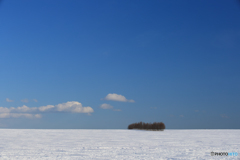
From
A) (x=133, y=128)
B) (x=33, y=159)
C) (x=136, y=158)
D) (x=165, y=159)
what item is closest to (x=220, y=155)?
(x=165, y=159)

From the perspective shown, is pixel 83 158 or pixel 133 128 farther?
pixel 133 128

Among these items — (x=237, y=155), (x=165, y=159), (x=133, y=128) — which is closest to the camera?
(x=165, y=159)

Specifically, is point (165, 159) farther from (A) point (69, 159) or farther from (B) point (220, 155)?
(A) point (69, 159)

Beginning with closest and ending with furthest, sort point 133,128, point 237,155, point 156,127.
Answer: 1. point 237,155
2. point 156,127
3. point 133,128

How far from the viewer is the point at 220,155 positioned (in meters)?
8.55

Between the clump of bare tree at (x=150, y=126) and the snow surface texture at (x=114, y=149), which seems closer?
the snow surface texture at (x=114, y=149)

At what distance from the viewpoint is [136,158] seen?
308 inches

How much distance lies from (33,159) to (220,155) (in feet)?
22.3

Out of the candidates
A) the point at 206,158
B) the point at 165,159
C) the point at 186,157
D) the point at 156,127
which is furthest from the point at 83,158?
the point at 156,127

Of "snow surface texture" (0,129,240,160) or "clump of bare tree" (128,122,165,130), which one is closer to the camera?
"snow surface texture" (0,129,240,160)

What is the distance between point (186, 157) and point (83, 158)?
11.9 feet

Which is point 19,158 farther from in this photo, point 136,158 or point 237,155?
point 237,155

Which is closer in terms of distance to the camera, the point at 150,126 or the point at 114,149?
the point at 114,149

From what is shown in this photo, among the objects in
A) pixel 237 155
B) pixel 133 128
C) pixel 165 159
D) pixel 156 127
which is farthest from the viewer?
pixel 133 128
